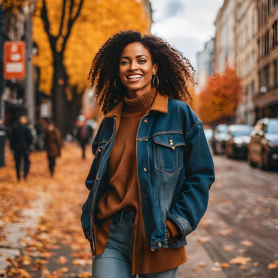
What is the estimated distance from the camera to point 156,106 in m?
2.34

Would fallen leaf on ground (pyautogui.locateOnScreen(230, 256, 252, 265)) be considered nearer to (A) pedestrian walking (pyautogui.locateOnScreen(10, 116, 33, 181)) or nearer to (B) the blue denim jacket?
(B) the blue denim jacket

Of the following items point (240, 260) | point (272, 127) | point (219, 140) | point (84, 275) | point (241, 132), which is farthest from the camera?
point (219, 140)

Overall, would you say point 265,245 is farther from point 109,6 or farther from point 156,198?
point 109,6

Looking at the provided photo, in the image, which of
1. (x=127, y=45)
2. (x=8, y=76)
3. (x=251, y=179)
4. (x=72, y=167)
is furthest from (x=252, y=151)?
(x=127, y=45)

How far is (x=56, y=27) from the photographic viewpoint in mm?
22188

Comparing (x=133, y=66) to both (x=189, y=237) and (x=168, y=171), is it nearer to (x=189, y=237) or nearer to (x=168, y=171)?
(x=168, y=171)

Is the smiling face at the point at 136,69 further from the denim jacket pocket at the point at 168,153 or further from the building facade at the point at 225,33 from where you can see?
the building facade at the point at 225,33

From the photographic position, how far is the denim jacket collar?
2.33m

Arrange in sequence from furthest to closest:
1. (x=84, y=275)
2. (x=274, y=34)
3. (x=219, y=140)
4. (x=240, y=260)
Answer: (x=219, y=140) → (x=240, y=260) → (x=84, y=275) → (x=274, y=34)

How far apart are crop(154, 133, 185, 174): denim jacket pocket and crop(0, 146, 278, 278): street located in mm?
1420

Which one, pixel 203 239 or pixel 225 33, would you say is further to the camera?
pixel 203 239

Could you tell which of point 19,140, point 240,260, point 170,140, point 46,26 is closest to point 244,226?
point 240,260

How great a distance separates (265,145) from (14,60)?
30.8 ft

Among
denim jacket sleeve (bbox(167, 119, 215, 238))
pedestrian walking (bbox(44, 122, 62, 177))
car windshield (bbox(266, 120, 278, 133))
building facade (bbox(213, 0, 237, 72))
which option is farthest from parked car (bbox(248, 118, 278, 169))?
denim jacket sleeve (bbox(167, 119, 215, 238))
